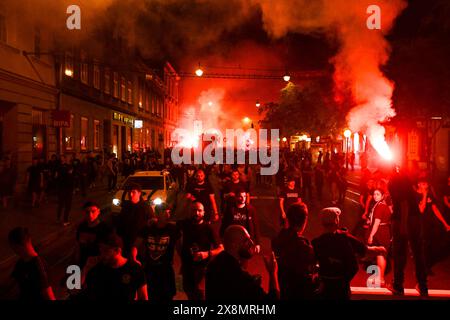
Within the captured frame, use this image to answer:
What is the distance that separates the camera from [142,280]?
3184mm

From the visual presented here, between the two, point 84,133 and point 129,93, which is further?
point 129,93

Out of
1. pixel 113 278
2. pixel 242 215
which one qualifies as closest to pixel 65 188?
pixel 242 215

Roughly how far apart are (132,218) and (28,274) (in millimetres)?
2199

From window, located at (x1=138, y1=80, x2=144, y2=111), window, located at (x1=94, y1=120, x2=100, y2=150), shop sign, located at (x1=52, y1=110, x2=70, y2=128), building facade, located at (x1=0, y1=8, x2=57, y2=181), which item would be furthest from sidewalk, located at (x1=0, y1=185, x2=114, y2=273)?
window, located at (x1=138, y1=80, x2=144, y2=111)

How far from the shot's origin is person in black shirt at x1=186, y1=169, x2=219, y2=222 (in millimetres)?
7750

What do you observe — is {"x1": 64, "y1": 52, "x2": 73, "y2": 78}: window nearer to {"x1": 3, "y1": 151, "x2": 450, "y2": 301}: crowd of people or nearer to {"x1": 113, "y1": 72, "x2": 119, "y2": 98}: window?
{"x1": 113, "y1": 72, "x2": 119, "y2": 98}: window

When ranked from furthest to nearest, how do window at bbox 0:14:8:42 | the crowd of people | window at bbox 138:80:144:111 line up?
window at bbox 138:80:144:111, window at bbox 0:14:8:42, the crowd of people

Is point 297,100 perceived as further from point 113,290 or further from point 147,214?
point 113,290

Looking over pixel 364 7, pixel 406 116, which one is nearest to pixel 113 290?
pixel 364 7

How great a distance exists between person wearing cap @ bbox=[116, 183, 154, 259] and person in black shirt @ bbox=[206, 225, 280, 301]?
2.38 m

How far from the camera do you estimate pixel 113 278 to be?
3084 mm

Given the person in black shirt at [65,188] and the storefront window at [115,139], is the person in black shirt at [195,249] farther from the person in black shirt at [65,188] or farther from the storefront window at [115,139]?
the storefront window at [115,139]

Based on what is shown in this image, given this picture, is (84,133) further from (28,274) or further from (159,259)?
(28,274)
